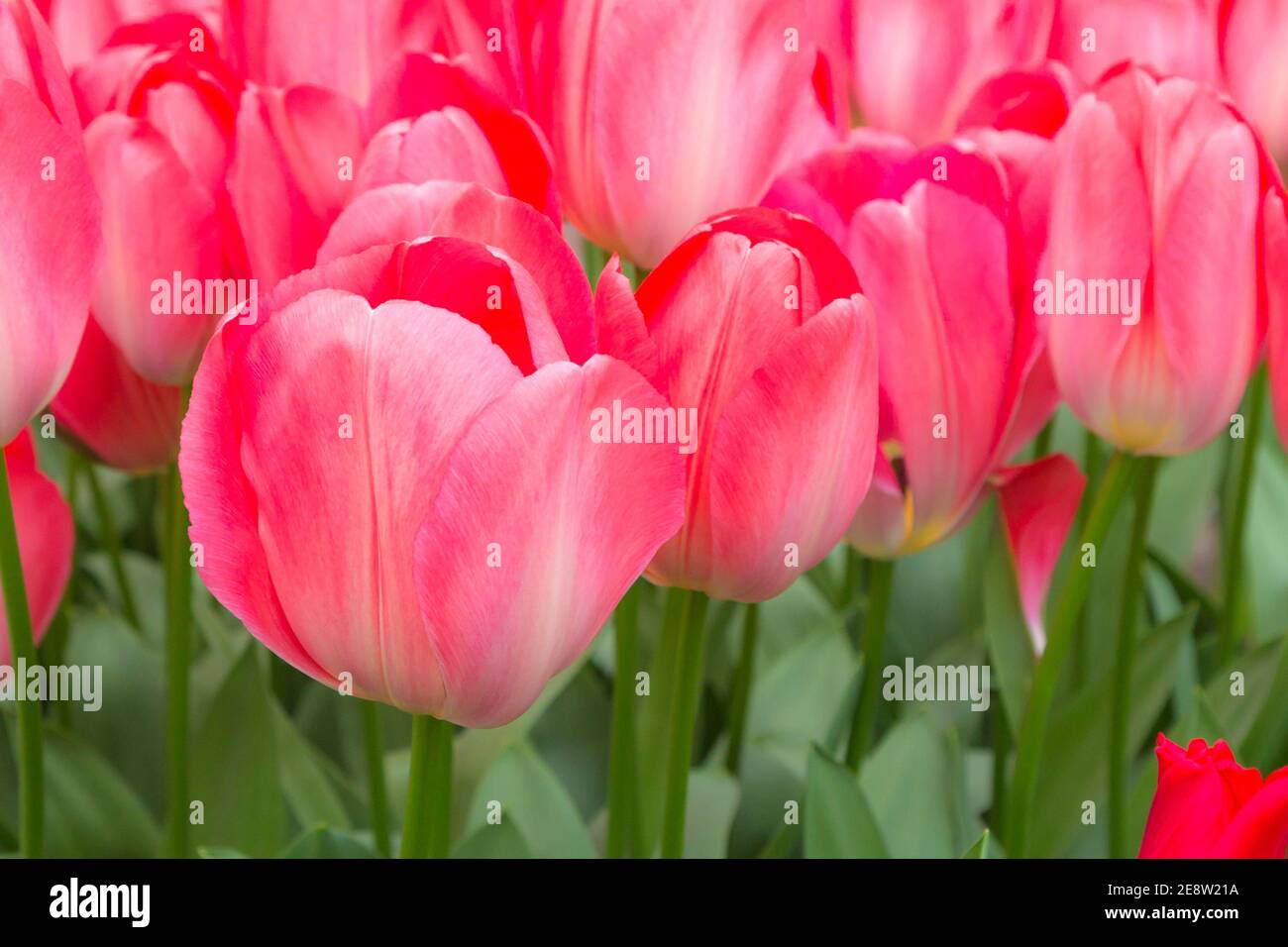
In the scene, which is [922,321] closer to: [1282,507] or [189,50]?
[189,50]

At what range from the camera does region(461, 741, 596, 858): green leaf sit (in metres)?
0.56

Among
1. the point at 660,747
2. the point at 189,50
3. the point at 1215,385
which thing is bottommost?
the point at 660,747

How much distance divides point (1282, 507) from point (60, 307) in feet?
2.37

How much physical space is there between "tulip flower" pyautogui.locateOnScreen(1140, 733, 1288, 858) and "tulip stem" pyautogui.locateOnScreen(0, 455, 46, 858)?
302 millimetres

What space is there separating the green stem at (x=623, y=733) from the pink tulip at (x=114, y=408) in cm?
16

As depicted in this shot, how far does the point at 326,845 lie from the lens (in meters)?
0.49

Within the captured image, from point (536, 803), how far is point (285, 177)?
259mm

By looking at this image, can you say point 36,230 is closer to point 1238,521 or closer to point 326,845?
point 326,845

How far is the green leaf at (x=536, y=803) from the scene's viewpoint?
556 millimetres

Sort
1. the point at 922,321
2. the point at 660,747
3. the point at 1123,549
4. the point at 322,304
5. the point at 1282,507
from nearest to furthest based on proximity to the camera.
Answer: the point at 322,304 < the point at 922,321 < the point at 660,747 < the point at 1123,549 < the point at 1282,507

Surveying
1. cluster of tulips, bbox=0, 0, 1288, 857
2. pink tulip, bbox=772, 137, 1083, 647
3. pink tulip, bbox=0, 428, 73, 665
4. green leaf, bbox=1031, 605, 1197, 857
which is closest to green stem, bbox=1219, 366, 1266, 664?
green leaf, bbox=1031, 605, 1197, 857

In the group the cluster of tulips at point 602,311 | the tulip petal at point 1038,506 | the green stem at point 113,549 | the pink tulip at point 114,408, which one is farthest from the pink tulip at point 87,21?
the tulip petal at point 1038,506

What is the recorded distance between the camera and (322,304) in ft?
0.97

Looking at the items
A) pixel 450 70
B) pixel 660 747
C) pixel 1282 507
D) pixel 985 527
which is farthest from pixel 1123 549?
pixel 450 70
